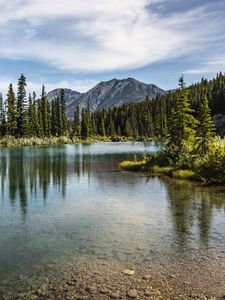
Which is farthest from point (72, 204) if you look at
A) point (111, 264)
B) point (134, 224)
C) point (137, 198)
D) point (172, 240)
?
point (111, 264)

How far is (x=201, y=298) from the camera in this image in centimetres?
857

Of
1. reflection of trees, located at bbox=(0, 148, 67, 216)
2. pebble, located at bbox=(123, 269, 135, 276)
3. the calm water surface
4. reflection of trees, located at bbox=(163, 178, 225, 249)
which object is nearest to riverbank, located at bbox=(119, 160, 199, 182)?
reflection of trees, located at bbox=(163, 178, 225, 249)

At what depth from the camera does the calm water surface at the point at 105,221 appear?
1208 centimetres

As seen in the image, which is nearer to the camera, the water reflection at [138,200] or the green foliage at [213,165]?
the water reflection at [138,200]

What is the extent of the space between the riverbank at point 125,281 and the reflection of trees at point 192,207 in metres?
2.16

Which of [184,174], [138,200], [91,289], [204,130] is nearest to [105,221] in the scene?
[138,200]

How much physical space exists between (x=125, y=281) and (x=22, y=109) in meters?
102

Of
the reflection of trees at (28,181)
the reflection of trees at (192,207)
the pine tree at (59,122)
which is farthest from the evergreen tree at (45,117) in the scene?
the reflection of trees at (192,207)

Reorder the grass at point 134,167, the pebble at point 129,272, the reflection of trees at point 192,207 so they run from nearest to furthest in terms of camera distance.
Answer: the pebble at point 129,272
the reflection of trees at point 192,207
the grass at point 134,167

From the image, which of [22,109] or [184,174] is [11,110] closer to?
[22,109]

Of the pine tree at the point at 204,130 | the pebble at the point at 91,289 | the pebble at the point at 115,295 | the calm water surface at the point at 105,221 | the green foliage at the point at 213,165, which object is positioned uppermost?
the pine tree at the point at 204,130

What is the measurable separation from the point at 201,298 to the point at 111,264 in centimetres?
313

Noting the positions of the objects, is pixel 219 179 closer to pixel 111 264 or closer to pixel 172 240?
pixel 172 240

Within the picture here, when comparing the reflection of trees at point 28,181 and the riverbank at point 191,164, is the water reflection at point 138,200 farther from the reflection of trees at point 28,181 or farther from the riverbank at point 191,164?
the riverbank at point 191,164
